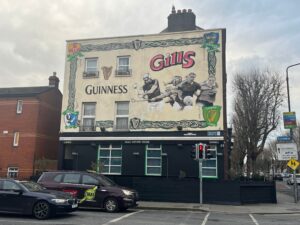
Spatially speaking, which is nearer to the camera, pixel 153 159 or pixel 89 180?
pixel 89 180

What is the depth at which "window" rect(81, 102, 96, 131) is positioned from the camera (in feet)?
85.8

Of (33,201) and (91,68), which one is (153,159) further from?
(33,201)

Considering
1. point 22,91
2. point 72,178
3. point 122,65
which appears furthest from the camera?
point 22,91

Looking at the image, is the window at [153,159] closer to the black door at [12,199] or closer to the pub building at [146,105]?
the pub building at [146,105]

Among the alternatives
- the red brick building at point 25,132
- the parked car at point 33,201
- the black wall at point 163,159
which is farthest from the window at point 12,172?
the parked car at point 33,201

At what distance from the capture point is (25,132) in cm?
3183

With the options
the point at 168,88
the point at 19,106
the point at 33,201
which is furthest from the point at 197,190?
the point at 19,106

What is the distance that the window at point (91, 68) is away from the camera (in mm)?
26837

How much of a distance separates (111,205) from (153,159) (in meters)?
9.93

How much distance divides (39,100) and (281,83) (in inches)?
946

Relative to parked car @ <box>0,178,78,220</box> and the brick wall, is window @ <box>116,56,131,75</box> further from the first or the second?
parked car @ <box>0,178,78,220</box>

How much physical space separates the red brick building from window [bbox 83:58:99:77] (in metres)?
7.42

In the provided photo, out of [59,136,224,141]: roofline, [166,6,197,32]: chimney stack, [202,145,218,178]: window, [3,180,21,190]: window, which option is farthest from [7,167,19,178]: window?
[3,180,21,190]: window

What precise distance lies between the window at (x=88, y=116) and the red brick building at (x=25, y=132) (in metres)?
6.31
